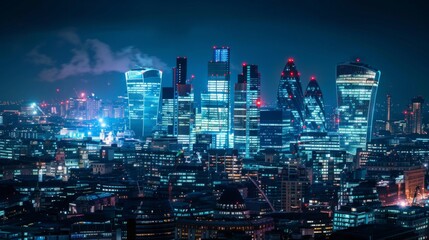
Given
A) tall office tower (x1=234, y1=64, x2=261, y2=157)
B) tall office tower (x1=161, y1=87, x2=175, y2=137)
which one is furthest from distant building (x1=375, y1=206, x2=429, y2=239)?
tall office tower (x1=161, y1=87, x2=175, y2=137)

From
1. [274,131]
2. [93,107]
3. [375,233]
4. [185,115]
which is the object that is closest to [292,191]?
[375,233]

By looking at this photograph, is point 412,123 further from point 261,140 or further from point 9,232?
point 9,232

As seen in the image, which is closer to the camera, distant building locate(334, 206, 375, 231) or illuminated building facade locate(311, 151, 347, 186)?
distant building locate(334, 206, 375, 231)

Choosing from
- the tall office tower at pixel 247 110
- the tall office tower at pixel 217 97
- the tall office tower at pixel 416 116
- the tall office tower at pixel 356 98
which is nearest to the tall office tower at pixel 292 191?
the tall office tower at pixel 247 110

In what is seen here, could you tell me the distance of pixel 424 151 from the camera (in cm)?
2755

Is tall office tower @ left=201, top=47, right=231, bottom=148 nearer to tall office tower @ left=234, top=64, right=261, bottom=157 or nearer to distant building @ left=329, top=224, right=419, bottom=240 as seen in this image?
tall office tower @ left=234, top=64, right=261, bottom=157

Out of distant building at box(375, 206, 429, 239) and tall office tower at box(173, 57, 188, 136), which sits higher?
tall office tower at box(173, 57, 188, 136)

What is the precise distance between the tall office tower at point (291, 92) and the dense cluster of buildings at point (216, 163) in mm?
52

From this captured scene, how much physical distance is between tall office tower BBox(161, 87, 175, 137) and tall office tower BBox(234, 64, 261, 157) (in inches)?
109

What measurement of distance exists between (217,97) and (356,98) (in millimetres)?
5340

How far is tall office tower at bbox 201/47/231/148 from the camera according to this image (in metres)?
32.2

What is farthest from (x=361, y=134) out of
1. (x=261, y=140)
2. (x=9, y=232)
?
(x=9, y=232)

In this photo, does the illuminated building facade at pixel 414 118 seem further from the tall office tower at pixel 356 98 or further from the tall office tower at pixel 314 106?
the tall office tower at pixel 314 106

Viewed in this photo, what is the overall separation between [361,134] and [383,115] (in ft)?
9.56
